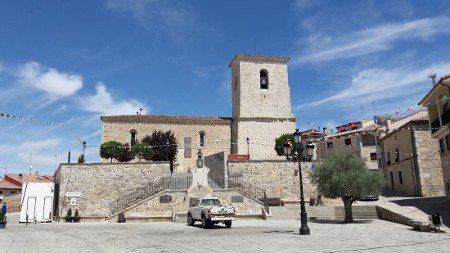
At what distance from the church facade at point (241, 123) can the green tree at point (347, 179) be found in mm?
22287

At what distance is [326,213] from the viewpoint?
84.6ft

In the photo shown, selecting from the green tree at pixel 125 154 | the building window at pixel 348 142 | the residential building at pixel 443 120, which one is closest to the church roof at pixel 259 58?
the building window at pixel 348 142

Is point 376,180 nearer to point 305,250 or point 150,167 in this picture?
point 305,250

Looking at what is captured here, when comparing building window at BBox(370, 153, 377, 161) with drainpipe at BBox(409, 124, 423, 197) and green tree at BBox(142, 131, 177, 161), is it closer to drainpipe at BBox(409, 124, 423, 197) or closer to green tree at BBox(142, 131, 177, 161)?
drainpipe at BBox(409, 124, 423, 197)

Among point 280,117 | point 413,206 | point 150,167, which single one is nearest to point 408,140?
point 413,206

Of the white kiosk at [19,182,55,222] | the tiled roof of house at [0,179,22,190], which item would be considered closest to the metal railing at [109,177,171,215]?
the white kiosk at [19,182,55,222]

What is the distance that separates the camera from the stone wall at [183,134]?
4409cm

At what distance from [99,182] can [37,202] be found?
4994 millimetres

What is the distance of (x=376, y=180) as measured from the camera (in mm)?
21344

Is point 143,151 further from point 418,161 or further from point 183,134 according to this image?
point 418,161

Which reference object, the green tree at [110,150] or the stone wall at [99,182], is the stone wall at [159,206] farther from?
the green tree at [110,150]

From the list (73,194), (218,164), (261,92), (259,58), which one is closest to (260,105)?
(261,92)

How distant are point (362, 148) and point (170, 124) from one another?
26.2 metres

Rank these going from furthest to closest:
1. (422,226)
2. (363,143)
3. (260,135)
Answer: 1. (363,143)
2. (260,135)
3. (422,226)
